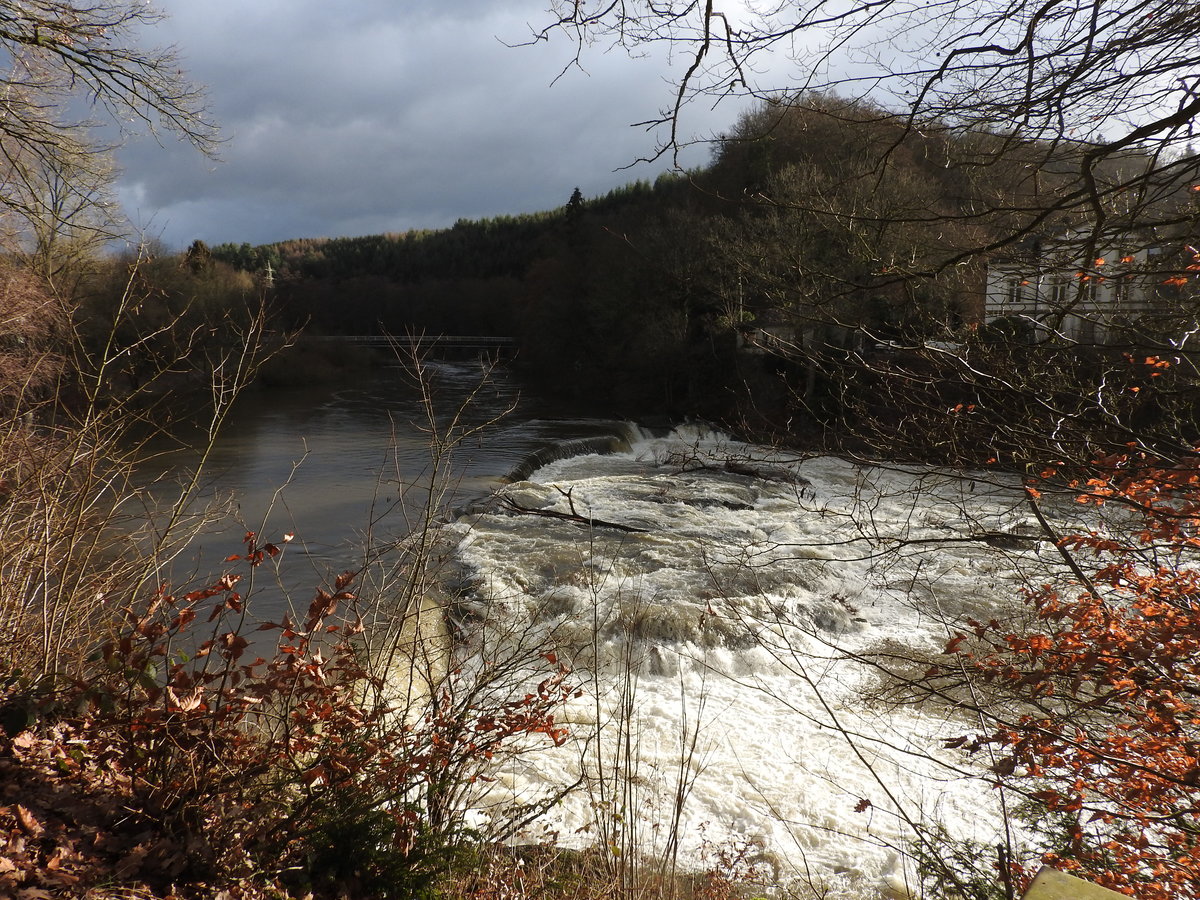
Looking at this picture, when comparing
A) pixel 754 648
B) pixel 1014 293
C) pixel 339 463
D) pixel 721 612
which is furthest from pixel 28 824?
pixel 339 463

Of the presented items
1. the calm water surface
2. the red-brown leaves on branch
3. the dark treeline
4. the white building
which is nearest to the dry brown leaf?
the calm water surface

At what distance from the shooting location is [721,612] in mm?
8625

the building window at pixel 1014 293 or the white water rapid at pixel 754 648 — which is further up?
the building window at pixel 1014 293

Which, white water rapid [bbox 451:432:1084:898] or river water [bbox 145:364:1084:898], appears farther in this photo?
river water [bbox 145:364:1084:898]

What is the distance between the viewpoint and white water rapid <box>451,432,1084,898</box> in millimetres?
4670

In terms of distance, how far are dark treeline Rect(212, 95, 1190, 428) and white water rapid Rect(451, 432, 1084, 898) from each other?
111cm

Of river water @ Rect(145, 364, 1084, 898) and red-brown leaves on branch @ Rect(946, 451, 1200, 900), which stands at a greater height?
red-brown leaves on branch @ Rect(946, 451, 1200, 900)

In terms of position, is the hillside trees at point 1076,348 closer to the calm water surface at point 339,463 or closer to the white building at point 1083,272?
the white building at point 1083,272

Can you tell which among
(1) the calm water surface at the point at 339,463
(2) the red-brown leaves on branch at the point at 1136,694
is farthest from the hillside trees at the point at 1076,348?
(1) the calm water surface at the point at 339,463

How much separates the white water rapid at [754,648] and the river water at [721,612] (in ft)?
0.10

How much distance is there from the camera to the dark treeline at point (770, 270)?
11.3 ft

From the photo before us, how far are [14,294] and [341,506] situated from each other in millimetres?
5955

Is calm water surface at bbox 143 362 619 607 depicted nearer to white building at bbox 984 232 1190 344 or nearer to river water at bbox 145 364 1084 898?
river water at bbox 145 364 1084 898

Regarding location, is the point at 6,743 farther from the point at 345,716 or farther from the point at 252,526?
the point at 252,526
